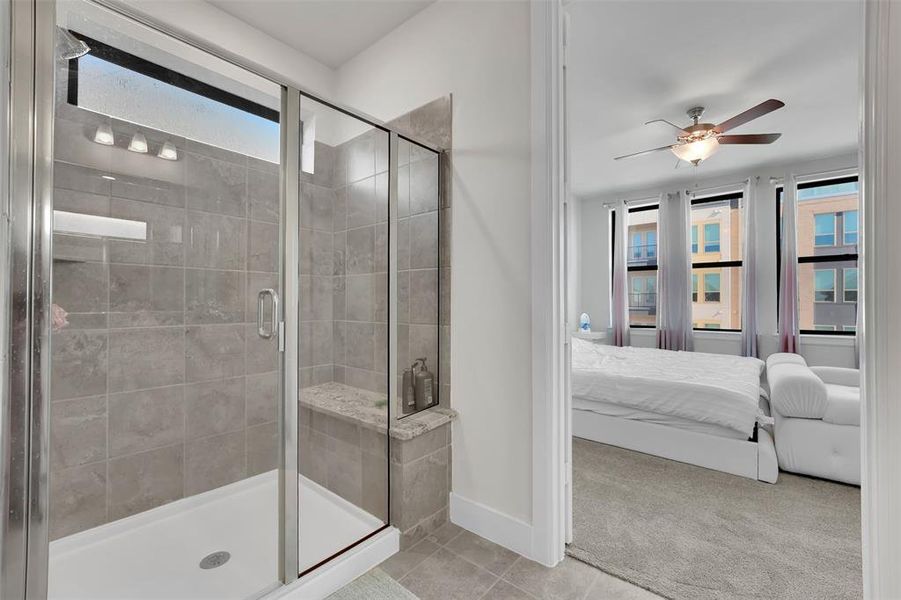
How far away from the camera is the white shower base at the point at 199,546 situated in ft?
4.95

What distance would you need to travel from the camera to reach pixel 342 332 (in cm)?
186

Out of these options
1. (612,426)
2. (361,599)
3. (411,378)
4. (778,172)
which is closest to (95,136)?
(411,378)

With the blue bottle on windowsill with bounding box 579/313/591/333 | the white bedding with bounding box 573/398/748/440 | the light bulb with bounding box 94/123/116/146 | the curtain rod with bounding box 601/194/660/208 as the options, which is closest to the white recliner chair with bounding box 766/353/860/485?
the white bedding with bounding box 573/398/748/440

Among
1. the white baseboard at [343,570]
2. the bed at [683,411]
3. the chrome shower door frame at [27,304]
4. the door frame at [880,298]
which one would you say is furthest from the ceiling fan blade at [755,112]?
the chrome shower door frame at [27,304]

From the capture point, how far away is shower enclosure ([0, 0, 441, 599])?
1521mm

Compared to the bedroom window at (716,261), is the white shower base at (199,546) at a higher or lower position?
lower

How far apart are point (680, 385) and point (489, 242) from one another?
6.31 feet

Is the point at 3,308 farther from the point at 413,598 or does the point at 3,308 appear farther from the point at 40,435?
the point at 413,598

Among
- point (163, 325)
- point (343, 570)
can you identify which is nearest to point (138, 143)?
point (163, 325)

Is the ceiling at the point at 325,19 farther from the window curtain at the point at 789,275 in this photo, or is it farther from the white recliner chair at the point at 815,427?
the window curtain at the point at 789,275

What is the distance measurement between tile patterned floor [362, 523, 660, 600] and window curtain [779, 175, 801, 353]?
438 cm

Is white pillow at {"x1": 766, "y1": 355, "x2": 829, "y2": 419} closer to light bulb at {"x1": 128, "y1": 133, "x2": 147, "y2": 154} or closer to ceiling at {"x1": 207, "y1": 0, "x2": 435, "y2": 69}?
ceiling at {"x1": 207, "y1": 0, "x2": 435, "y2": 69}

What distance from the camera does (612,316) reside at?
5.83 m

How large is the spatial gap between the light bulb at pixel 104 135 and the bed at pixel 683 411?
3254 millimetres
